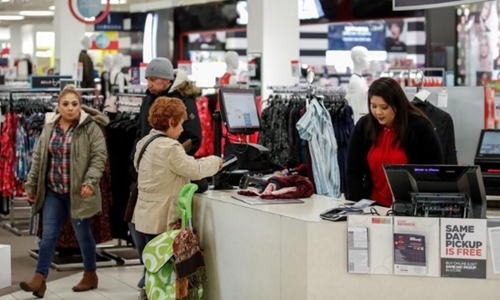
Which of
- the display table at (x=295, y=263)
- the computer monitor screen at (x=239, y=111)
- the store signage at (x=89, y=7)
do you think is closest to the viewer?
the display table at (x=295, y=263)

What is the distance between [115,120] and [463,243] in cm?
477

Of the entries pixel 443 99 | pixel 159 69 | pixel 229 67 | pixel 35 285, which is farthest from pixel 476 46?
pixel 35 285

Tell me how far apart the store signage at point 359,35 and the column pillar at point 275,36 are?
8945 millimetres

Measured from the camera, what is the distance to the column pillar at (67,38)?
15469mm

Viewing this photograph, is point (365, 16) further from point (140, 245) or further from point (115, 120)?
point (140, 245)

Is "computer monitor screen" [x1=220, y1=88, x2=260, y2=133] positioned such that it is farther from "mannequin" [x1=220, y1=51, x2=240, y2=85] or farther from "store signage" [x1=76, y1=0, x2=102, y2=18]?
"store signage" [x1=76, y1=0, x2=102, y2=18]

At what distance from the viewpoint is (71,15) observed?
1558 centimetres

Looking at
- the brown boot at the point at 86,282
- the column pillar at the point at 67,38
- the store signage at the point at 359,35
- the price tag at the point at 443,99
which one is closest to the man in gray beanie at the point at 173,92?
the brown boot at the point at 86,282

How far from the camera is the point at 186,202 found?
5.47m

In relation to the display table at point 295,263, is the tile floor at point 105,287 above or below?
below

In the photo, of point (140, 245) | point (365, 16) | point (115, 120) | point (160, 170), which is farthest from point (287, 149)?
point (365, 16)

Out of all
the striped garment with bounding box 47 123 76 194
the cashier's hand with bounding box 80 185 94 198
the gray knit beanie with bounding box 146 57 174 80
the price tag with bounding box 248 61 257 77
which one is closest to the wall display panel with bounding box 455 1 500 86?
the price tag with bounding box 248 61 257 77

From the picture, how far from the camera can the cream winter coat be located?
5695 mm

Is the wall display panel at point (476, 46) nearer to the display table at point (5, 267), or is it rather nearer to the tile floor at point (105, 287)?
the tile floor at point (105, 287)
